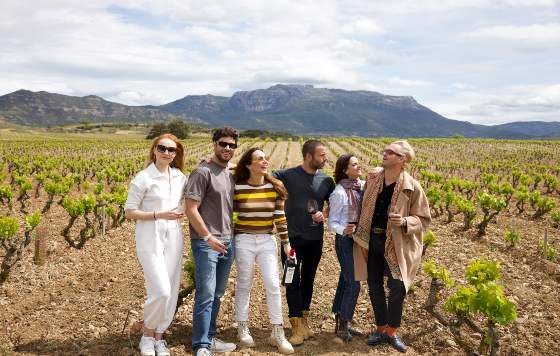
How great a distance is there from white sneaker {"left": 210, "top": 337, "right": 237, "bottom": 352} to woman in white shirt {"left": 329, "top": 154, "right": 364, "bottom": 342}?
127 cm

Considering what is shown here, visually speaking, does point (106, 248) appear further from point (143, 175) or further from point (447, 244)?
point (447, 244)

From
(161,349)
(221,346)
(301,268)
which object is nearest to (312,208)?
(301,268)

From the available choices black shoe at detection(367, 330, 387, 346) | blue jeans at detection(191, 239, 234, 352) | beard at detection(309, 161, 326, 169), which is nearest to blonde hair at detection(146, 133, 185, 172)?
blue jeans at detection(191, 239, 234, 352)

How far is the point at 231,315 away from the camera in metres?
5.87

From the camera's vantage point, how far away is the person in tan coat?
181 inches

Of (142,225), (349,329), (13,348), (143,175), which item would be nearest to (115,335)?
(13,348)

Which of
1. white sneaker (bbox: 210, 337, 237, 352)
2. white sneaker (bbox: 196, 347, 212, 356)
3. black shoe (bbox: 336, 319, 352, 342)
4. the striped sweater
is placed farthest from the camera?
black shoe (bbox: 336, 319, 352, 342)

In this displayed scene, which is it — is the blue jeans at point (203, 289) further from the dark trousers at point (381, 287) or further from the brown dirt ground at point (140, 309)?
the dark trousers at point (381, 287)

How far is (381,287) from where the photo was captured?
4914 mm

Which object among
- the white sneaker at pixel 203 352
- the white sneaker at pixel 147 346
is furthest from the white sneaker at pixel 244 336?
the white sneaker at pixel 147 346

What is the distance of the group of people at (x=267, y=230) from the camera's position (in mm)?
4227

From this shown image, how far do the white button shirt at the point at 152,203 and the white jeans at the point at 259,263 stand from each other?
70 cm

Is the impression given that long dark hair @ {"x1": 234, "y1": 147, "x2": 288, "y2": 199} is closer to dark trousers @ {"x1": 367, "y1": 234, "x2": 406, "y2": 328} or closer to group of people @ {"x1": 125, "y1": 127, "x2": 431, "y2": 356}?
group of people @ {"x1": 125, "y1": 127, "x2": 431, "y2": 356}

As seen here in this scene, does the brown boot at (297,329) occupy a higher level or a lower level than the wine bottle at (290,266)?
lower
